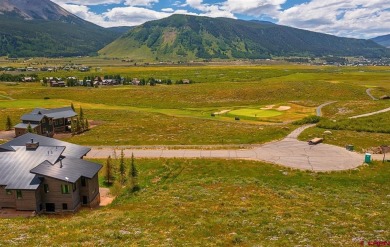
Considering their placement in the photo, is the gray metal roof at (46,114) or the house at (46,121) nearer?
the house at (46,121)

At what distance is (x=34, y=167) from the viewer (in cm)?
3797

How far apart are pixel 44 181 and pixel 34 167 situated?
88.9 inches

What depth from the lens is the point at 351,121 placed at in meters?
81.6

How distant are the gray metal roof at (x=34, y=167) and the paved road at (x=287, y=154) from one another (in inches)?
704

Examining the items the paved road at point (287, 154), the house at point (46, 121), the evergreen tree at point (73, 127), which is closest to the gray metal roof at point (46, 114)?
the house at point (46, 121)

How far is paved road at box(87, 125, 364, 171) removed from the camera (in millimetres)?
52562

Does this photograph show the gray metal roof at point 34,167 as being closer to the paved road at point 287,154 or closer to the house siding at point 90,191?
the house siding at point 90,191

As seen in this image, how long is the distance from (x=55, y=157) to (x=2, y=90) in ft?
497

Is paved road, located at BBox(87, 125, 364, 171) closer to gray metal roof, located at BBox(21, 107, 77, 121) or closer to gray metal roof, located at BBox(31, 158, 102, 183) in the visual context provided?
gray metal roof, located at BBox(31, 158, 102, 183)

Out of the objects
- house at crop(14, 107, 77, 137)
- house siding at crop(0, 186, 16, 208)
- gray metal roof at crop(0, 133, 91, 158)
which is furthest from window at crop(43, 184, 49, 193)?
house at crop(14, 107, 77, 137)

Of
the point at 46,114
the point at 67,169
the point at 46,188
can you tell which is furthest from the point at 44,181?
the point at 46,114

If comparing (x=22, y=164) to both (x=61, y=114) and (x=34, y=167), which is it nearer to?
(x=34, y=167)

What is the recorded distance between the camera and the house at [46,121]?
7606cm

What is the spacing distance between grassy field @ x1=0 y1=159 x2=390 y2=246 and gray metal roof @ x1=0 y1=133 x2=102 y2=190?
4.83m
